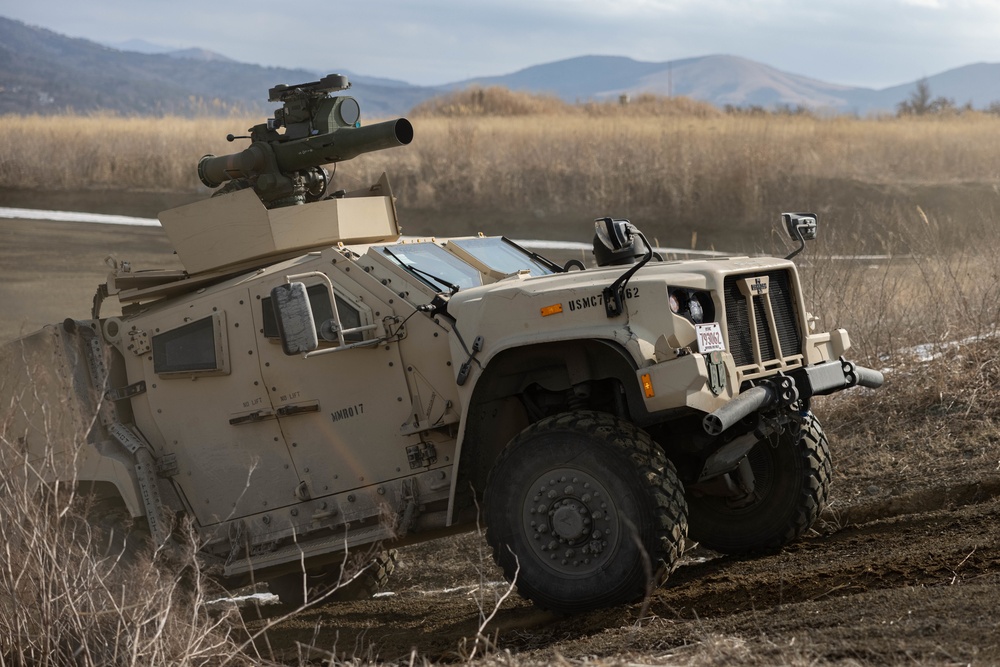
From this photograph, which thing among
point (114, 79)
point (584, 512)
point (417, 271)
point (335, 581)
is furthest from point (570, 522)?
point (114, 79)

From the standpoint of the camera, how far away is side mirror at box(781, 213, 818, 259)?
6.34 metres

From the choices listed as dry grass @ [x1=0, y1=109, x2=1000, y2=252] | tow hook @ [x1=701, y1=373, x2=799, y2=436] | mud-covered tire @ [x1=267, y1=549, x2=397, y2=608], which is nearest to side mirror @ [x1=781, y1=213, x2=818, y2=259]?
tow hook @ [x1=701, y1=373, x2=799, y2=436]

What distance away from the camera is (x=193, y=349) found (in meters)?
6.79

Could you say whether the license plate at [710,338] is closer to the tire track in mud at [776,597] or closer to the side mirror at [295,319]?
the tire track in mud at [776,597]

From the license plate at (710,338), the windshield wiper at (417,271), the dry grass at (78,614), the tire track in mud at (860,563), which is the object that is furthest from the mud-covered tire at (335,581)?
the license plate at (710,338)

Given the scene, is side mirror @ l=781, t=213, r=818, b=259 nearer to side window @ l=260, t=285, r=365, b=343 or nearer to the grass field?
the grass field

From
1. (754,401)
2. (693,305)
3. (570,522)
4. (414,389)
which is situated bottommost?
(570,522)

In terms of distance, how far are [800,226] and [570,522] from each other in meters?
2.08

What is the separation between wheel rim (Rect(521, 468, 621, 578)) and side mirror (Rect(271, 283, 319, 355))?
1.25 meters

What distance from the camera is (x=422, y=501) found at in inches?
248

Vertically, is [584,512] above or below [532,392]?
below

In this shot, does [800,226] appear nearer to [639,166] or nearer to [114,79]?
[639,166]

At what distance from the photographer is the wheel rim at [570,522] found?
5.50 metres

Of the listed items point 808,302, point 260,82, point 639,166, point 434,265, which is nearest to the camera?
point 434,265
